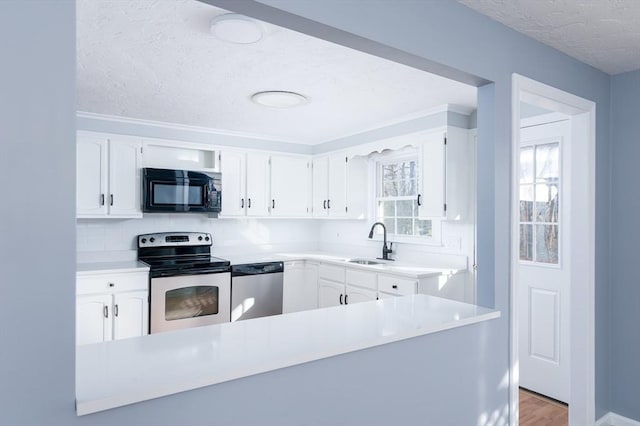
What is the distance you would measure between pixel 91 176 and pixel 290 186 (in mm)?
2089

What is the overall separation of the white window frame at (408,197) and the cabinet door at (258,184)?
1203 mm

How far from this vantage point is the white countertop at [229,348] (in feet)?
3.46

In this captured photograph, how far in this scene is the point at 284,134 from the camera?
4559 millimetres

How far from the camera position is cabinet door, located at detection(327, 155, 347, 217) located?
15.0ft

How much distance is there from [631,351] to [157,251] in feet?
13.1

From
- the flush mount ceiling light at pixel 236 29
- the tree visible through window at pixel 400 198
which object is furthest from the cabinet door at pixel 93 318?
the tree visible through window at pixel 400 198

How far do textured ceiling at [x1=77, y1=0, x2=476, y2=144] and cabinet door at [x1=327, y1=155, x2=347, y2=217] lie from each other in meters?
0.62

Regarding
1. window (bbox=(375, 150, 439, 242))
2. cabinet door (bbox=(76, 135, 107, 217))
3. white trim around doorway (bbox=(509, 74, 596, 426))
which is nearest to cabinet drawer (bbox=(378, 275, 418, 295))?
window (bbox=(375, 150, 439, 242))

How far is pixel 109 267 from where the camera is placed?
140 inches

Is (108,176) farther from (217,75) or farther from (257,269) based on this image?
(217,75)

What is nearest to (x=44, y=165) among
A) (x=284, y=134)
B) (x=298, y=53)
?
(x=298, y=53)

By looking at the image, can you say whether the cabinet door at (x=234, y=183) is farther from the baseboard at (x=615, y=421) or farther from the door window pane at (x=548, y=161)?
the baseboard at (x=615, y=421)

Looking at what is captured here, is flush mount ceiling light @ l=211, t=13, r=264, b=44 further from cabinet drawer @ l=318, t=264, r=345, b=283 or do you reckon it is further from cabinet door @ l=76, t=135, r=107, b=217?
cabinet drawer @ l=318, t=264, r=345, b=283

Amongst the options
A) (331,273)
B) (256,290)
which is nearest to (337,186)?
(331,273)
